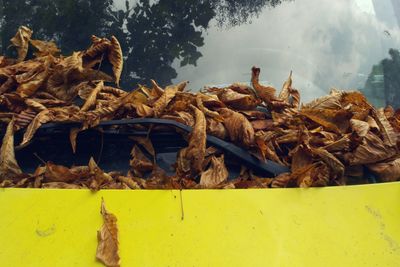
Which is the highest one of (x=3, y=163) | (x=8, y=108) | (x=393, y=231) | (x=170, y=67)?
(x=170, y=67)

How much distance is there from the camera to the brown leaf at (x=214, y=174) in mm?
1624

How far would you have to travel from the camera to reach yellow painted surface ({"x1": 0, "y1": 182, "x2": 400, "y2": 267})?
54.7 inches

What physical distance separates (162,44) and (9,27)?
711 mm

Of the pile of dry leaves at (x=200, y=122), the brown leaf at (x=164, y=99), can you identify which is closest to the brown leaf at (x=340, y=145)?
the pile of dry leaves at (x=200, y=122)

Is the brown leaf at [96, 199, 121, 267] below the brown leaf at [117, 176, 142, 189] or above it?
below

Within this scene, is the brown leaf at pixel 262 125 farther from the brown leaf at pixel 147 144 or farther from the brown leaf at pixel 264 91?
the brown leaf at pixel 147 144

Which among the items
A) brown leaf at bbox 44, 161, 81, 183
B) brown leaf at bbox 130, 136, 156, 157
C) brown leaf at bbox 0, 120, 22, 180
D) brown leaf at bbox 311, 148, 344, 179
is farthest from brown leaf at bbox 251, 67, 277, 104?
brown leaf at bbox 0, 120, 22, 180

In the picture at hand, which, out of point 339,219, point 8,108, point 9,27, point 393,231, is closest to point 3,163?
point 8,108

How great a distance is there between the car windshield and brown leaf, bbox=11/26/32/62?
0.16 feet

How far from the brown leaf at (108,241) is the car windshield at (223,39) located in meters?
0.83

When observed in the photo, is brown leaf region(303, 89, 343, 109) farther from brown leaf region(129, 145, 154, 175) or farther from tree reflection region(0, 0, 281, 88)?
brown leaf region(129, 145, 154, 175)

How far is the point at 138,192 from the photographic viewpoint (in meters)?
1.54

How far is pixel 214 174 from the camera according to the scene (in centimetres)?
166

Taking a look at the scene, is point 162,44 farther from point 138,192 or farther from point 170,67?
point 138,192
